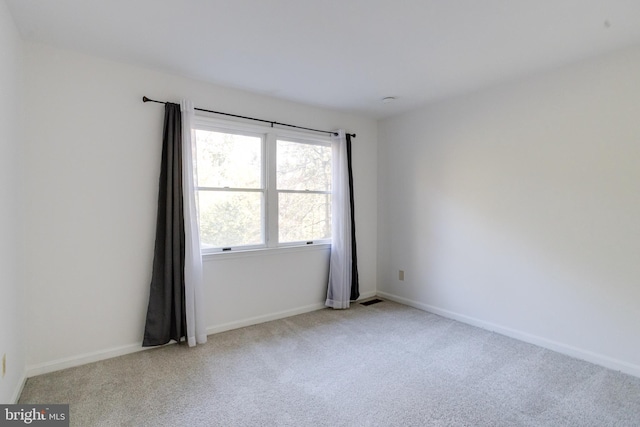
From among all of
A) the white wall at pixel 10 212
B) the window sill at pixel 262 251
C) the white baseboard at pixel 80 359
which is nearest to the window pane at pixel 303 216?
the window sill at pixel 262 251

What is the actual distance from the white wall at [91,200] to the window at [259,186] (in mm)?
327

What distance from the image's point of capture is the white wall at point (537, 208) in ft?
8.20

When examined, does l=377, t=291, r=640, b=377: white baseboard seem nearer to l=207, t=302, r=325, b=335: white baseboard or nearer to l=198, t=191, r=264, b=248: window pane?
l=207, t=302, r=325, b=335: white baseboard

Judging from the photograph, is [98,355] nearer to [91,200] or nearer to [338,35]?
[91,200]

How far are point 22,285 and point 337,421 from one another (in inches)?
95.1

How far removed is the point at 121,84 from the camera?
2.71 m

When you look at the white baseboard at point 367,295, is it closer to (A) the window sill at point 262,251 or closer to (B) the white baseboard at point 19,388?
(A) the window sill at point 262,251

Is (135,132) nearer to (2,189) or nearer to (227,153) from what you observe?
(227,153)

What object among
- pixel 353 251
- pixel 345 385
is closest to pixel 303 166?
pixel 353 251

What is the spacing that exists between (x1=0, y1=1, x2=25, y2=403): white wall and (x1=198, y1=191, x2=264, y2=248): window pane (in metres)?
1.31

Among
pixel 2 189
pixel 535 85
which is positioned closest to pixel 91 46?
pixel 2 189

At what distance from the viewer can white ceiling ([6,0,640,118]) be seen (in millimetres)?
1949

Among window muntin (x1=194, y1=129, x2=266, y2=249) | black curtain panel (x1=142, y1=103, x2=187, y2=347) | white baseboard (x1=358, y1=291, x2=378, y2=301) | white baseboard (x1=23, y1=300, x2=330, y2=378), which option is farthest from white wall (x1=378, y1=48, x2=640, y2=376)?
black curtain panel (x1=142, y1=103, x2=187, y2=347)

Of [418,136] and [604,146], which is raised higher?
[418,136]
